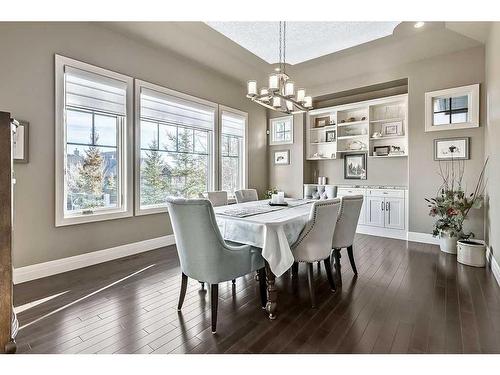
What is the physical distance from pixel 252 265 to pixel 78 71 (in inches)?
Answer: 126

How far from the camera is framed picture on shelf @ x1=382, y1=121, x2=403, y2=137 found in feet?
16.6

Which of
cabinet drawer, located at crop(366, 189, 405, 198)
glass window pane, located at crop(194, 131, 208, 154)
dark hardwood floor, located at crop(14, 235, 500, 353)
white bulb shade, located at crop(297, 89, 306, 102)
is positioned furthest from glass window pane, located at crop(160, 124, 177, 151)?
cabinet drawer, located at crop(366, 189, 405, 198)

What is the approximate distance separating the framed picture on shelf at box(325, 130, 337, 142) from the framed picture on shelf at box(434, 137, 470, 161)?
74.2 inches

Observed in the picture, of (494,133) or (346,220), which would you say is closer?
(346,220)

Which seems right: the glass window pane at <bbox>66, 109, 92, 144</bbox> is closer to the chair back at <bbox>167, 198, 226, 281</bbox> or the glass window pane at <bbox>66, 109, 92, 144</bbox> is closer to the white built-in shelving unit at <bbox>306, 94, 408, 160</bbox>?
the chair back at <bbox>167, 198, 226, 281</bbox>

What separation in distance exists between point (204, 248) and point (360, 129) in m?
4.83

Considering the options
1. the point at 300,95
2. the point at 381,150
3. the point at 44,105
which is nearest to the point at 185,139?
the point at 44,105

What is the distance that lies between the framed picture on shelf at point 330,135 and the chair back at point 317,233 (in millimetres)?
3712

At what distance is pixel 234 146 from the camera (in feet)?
19.1

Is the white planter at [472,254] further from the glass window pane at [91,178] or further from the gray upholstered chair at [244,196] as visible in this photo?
the glass window pane at [91,178]

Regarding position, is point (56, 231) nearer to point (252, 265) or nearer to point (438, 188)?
point (252, 265)

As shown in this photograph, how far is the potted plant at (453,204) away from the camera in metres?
3.84

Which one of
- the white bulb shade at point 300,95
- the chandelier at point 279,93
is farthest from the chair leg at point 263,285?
the white bulb shade at point 300,95

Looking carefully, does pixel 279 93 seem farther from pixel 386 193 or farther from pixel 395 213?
pixel 395 213
